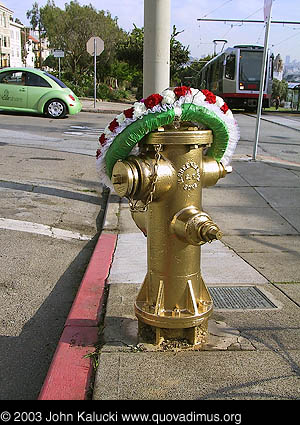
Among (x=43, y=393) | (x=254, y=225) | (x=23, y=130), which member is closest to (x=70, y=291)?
(x=43, y=393)

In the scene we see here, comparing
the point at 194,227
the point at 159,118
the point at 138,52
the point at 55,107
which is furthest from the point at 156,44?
the point at 138,52

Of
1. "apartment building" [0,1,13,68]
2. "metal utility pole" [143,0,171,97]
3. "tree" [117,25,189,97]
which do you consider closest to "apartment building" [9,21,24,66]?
"apartment building" [0,1,13,68]

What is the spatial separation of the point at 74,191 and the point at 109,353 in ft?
15.4

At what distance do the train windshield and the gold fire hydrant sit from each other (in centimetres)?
2334

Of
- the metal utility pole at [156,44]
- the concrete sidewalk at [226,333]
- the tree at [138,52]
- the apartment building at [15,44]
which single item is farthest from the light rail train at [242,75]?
the apartment building at [15,44]

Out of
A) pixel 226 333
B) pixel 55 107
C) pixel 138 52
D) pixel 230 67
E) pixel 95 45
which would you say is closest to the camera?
pixel 226 333

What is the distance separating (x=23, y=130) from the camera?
12.9m

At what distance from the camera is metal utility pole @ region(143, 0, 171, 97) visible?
5430mm

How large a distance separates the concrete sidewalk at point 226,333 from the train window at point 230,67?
20.6 m

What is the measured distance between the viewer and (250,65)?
81.6 ft

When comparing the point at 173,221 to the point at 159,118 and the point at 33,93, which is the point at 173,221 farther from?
the point at 33,93

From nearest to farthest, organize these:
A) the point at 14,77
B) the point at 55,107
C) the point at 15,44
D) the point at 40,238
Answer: the point at 40,238, the point at 14,77, the point at 55,107, the point at 15,44

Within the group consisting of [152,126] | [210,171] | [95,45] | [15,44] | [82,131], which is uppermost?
[15,44]

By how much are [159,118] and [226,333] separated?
1462mm
